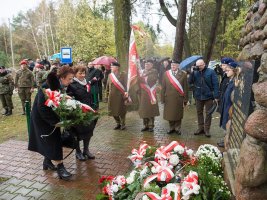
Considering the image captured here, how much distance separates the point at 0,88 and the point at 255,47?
372 inches

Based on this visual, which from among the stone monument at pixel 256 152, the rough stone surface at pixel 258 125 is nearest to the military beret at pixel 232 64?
the stone monument at pixel 256 152

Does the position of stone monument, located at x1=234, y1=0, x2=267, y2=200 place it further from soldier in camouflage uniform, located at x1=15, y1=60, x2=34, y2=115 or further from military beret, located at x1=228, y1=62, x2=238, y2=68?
soldier in camouflage uniform, located at x1=15, y1=60, x2=34, y2=115

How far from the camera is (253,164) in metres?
2.67

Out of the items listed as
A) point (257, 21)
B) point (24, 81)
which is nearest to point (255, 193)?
point (257, 21)

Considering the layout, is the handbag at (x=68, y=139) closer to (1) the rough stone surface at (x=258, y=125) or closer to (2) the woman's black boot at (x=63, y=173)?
(2) the woman's black boot at (x=63, y=173)

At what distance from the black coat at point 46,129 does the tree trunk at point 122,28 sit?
256 inches

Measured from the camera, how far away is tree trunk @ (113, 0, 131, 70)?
1104 cm

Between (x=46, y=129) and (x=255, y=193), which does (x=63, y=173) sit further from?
(x=255, y=193)

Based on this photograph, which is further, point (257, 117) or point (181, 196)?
point (181, 196)

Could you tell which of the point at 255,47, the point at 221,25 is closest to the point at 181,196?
the point at 255,47

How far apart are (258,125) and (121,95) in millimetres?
5769

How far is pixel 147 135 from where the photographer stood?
7793 mm

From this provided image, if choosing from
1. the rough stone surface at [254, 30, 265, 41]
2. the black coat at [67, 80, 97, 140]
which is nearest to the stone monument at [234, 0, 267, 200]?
the rough stone surface at [254, 30, 265, 41]

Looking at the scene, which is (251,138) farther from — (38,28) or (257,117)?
(38,28)
